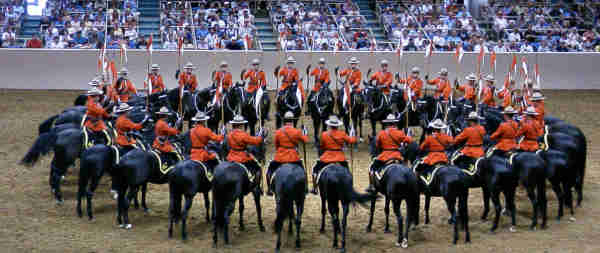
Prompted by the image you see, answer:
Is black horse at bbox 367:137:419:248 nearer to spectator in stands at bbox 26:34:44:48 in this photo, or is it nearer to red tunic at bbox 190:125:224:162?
red tunic at bbox 190:125:224:162

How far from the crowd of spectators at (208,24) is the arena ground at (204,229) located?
Result: 38.0 ft

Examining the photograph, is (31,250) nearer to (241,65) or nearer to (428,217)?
(428,217)

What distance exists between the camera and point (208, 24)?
2870cm

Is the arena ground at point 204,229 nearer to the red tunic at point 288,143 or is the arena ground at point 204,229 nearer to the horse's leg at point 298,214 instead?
the horse's leg at point 298,214

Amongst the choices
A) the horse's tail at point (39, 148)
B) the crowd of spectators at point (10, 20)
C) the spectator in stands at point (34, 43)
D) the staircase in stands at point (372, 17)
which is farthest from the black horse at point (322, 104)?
the crowd of spectators at point (10, 20)

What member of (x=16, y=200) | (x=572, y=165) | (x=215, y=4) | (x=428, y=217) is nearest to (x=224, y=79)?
(x=16, y=200)

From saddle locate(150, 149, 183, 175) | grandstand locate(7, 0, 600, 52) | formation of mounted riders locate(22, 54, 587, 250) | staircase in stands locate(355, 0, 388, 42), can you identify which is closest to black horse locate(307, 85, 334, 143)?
formation of mounted riders locate(22, 54, 587, 250)

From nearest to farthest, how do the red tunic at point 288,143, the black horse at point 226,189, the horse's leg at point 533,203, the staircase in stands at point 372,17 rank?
1. the black horse at point 226,189
2. the red tunic at point 288,143
3. the horse's leg at point 533,203
4. the staircase in stands at point 372,17

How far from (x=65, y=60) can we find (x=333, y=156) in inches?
668

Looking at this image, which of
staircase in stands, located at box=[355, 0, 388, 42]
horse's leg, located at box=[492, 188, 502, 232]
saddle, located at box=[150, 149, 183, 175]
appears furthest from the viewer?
staircase in stands, located at box=[355, 0, 388, 42]

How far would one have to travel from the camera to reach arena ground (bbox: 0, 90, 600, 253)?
39.3 ft

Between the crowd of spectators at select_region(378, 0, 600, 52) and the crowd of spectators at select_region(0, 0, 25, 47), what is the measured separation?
14.5 meters

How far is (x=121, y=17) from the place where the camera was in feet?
93.7

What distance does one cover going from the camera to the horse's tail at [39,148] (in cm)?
1483
